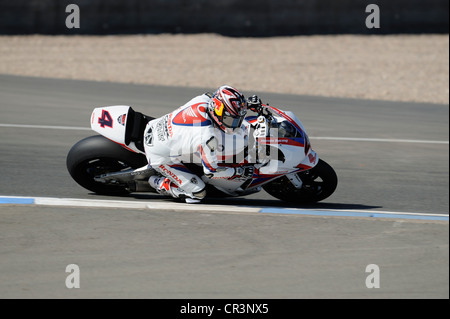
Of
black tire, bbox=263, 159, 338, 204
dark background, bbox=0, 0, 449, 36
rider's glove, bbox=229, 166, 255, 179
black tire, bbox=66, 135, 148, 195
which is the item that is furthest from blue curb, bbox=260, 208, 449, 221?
dark background, bbox=0, 0, 449, 36

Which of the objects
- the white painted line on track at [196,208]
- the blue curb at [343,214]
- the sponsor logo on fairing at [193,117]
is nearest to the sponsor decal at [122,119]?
the sponsor logo on fairing at [193,117]

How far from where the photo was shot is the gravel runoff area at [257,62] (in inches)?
745

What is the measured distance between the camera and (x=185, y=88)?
18094 mm

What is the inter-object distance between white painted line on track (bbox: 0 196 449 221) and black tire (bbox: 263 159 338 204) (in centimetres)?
25

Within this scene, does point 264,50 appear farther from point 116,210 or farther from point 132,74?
point 116,210

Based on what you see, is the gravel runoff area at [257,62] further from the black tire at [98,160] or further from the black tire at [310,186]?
the black tire at [98,160]

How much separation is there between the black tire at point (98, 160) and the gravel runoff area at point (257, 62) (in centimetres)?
1021

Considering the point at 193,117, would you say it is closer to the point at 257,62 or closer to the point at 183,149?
the point at 183,149

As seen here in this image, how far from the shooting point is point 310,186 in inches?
333

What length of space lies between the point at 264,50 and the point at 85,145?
14.6 metres

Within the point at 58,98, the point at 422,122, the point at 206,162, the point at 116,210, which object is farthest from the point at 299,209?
the point at 58,98

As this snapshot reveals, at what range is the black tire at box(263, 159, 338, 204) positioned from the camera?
27.4 feet

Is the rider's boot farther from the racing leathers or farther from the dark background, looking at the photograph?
the dark background

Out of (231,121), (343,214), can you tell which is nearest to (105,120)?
(231,121)
